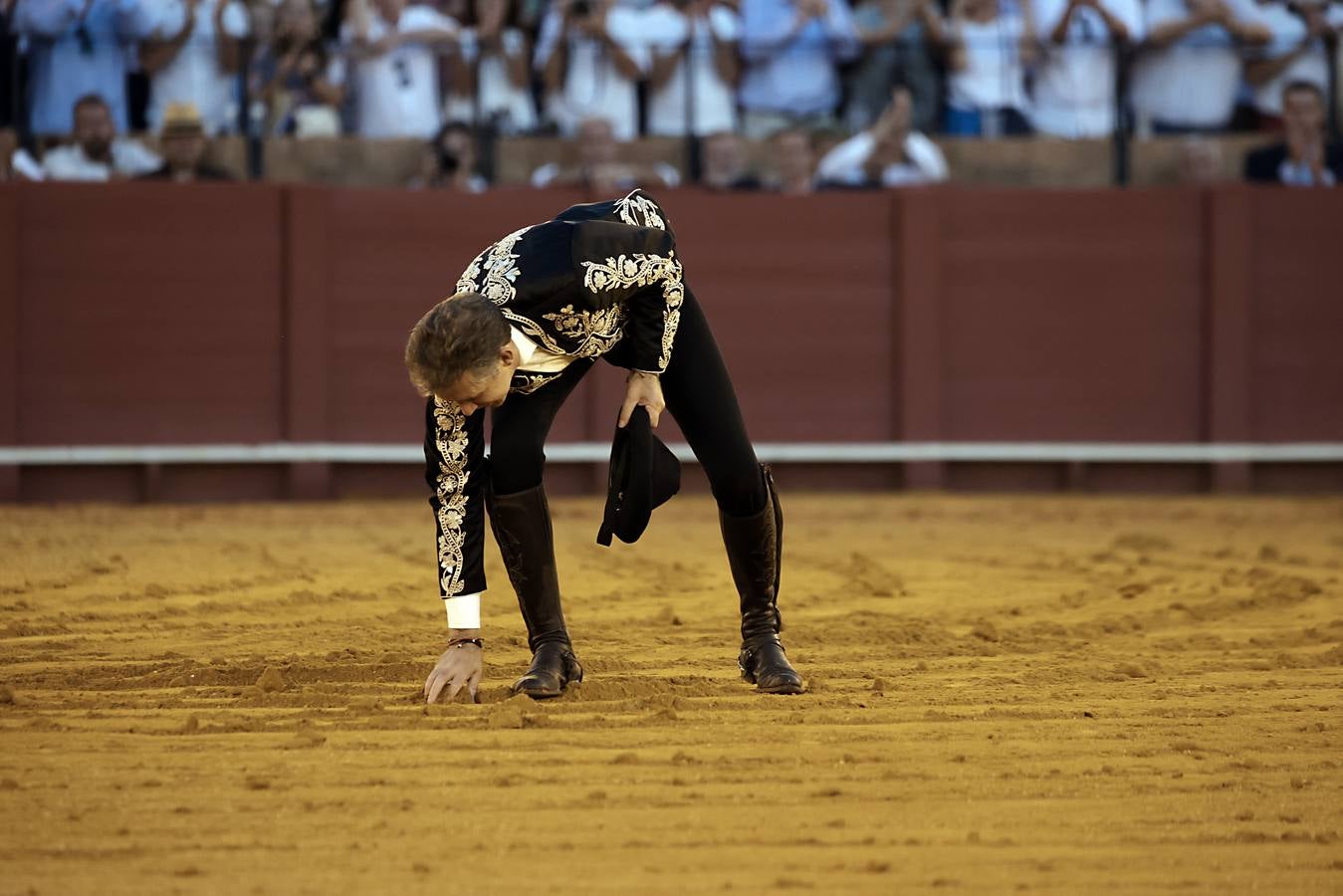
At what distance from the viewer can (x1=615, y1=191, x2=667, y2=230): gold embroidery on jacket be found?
3621 millimetres

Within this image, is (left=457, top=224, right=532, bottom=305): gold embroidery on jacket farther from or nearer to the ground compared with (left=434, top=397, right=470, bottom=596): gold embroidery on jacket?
farther from the ground

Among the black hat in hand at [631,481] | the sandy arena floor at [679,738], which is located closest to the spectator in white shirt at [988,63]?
the sandy arena floor at [679,738]

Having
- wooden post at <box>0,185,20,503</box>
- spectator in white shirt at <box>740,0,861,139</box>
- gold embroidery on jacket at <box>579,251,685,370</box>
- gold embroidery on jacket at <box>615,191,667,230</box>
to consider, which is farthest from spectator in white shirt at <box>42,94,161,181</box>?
gold embroidery on jacket at <box>579,251,685,370</box>

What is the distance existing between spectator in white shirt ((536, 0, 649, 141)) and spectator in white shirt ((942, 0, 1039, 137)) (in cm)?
170

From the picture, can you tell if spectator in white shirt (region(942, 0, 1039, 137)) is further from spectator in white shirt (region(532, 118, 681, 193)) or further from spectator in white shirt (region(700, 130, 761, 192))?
spectator in white shirt (region(532, 118, 681, 193))

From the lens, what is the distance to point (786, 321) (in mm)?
9234

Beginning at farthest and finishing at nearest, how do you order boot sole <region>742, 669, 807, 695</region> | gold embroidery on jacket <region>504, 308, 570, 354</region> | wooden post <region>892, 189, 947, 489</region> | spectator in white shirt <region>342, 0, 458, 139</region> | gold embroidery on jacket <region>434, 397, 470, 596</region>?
wooden post <region>892, 189, 947, 489</region>, spectator in white shirt <region>342, 0, 458, 139</region>, boot sole <region>742, 669, 807, 695</region>, gold embroidery on jacket <region>434, 397, 470, 596</region>, gold embroidery on jacket <region>504, 308, 570, 354</region>

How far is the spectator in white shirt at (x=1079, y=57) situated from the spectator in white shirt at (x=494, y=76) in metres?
2.78

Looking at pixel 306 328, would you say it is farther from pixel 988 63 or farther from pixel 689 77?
pixel 988 63

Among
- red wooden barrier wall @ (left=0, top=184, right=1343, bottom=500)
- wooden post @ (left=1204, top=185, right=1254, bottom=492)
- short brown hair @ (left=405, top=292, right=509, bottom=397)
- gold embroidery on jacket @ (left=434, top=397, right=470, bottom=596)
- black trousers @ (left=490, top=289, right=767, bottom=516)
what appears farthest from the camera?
wooden post @ (left=1204, top=185, right=1254, bottom=492)

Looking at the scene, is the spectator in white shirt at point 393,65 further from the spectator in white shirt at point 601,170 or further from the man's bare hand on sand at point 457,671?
the man's bare hand on sand at point 457,671

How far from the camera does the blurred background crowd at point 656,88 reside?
893 cm

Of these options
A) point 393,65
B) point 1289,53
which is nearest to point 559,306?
point 393,65

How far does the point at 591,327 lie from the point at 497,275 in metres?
0.22
